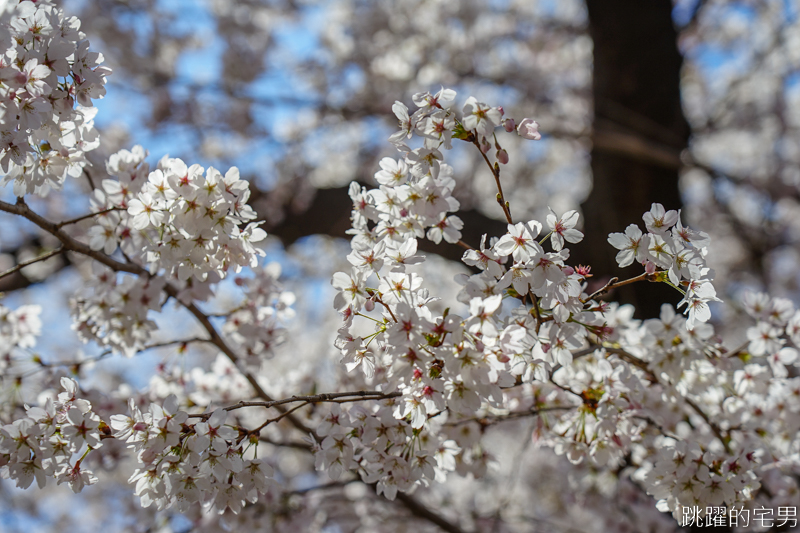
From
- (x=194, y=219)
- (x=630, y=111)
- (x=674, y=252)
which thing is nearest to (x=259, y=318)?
(x=194, y=219)

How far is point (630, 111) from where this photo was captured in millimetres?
3312

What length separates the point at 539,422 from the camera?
155cm

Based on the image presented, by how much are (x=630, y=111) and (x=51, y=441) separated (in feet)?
11.2

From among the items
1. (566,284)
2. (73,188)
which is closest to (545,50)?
(73,188)

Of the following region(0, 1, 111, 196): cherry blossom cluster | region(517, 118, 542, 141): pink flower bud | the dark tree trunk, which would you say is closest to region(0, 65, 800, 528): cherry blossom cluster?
region(517, 118, 542, 141): pink flower bud

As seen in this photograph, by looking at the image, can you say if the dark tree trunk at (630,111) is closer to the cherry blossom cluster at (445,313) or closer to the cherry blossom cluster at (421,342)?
the cherry blossom cluster at (421,342)

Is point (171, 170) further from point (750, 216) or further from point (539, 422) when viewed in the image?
point (750, 216)

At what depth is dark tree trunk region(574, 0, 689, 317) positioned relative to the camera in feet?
10.0

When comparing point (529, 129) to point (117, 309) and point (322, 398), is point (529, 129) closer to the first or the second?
point (322, 398)

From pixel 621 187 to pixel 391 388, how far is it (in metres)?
2.54

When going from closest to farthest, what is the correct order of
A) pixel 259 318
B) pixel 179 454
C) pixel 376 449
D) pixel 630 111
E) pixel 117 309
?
pixel 179 454 → pixel 376 449 → pixel 117 309 → pixel 259 318 → pixel 630 111

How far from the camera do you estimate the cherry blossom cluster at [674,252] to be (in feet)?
3.44

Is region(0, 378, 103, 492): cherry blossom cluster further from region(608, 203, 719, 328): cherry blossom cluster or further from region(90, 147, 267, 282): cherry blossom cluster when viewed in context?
region(608, 203, 719, 328): cherry blossom cluster

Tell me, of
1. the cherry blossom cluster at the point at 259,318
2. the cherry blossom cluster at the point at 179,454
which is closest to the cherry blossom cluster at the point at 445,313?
the cherry blossom cluster at the point at 179,454
